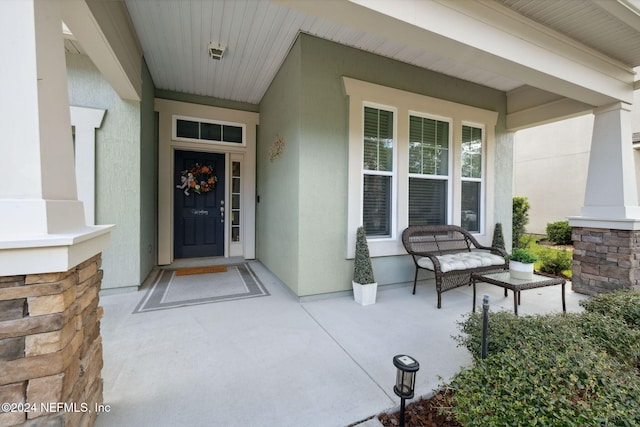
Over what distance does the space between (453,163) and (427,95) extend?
3.69 ft

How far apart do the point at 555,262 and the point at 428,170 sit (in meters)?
2.98

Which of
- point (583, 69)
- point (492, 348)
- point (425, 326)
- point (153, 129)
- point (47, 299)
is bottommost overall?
point (425, 326)

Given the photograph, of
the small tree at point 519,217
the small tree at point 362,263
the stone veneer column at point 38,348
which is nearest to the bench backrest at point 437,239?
the small tree at point 362,263

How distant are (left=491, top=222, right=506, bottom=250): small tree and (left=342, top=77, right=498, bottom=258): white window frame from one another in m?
0.10

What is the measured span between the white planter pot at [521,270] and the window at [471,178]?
4.77ft

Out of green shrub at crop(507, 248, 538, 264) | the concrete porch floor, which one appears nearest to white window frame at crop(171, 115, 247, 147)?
the concrete porch floor

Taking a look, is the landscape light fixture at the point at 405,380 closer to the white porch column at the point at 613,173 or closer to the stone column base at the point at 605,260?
the stone column base at the point at 605,260

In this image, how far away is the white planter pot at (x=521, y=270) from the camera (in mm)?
2898

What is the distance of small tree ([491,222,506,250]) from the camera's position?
176 inches

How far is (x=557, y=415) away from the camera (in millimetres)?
1026

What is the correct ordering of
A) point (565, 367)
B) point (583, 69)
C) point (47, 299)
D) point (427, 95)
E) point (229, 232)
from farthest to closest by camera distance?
point (229, 232), point (427, 95), point (583, 69), point (565, 367), point (47, 299)

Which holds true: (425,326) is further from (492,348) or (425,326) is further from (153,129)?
(153,129)

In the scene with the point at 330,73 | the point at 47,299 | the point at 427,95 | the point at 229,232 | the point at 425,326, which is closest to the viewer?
the point at 47,299

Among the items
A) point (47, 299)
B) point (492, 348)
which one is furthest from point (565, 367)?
point (47, 299)
